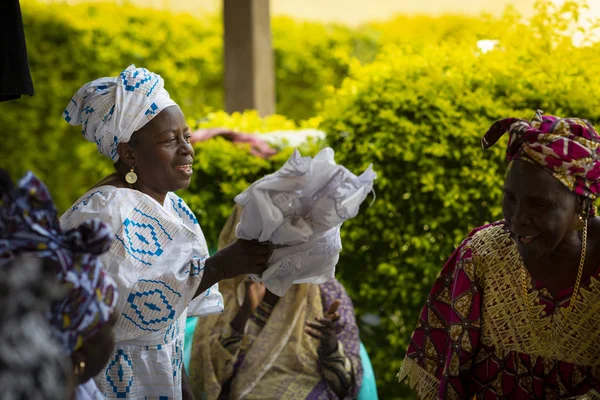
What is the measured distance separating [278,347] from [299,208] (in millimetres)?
1676

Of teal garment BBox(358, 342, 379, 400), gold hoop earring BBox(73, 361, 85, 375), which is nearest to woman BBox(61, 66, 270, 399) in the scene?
gold hoop earring BBox(73, 361, 85, 375)

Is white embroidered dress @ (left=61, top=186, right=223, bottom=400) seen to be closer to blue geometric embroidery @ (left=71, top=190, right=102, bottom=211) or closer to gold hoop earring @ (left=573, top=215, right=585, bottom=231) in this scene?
blue geometric embroidery @ (left=71, top=190, right=102, bottom=211)

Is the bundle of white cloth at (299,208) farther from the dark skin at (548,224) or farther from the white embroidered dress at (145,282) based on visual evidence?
the dark skin at (548,224)

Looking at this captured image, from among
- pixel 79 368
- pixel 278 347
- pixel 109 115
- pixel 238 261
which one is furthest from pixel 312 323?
pixel 79 368

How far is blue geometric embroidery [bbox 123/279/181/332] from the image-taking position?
3324 mm

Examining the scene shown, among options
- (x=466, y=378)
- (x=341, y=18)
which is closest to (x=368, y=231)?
(x=466, y=378)

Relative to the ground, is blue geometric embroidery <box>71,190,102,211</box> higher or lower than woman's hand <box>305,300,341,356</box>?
higher

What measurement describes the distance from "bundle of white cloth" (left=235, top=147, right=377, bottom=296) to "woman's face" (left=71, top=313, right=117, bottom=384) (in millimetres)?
802

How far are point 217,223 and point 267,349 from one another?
1428 mm

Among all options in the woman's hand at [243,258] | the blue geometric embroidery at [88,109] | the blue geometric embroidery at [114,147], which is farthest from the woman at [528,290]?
the blue geometric embroidery at [88,109]

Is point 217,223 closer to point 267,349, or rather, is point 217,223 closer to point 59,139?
point 267,349

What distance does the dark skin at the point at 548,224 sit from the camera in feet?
10.3

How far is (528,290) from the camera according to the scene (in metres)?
3.40

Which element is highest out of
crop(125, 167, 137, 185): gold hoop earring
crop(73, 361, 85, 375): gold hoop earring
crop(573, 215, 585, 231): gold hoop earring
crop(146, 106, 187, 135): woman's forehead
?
crop(146, 106, 187, 135): woman's forehead
